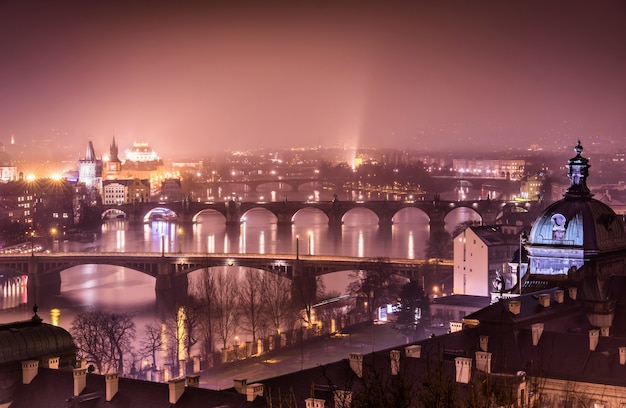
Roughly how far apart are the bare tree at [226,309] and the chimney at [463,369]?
54.1 ft

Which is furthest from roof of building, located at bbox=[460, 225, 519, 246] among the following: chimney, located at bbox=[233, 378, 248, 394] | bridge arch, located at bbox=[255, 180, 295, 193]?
bridge arch, located at bbox=[255, 180, 295, 193]

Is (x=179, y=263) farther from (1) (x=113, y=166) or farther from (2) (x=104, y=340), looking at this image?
(1) (x=113, y=166)

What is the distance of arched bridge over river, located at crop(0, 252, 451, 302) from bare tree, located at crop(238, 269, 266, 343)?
3.32 meters

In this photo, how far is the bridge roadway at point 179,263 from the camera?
1816 inches

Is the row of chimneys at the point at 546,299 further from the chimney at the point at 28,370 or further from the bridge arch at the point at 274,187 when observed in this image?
the bridge arch at the point at 274,187

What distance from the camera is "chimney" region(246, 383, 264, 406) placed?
15133mm

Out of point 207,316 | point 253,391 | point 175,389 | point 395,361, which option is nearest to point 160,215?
point 207,316

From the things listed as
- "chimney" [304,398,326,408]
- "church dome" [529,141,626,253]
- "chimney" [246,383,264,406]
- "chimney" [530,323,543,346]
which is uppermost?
"church dome" [529,141,626,253]

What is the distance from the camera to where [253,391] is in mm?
15172

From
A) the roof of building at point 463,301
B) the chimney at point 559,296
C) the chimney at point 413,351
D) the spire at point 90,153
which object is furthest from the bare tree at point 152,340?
the spire at point 90,153

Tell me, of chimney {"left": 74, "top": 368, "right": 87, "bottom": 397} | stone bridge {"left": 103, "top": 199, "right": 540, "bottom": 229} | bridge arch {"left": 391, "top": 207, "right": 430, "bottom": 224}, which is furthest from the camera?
bridge arch {"left": 391, "top": 207, "right": 430, "bottom": 224}

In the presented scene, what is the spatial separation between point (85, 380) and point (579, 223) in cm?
1089

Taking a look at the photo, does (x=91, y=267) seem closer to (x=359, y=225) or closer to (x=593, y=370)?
(x=359, y=225)

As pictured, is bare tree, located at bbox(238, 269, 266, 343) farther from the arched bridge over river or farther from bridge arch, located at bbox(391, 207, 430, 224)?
bridge arch, located at bbox(391, 207, 430, 224)
